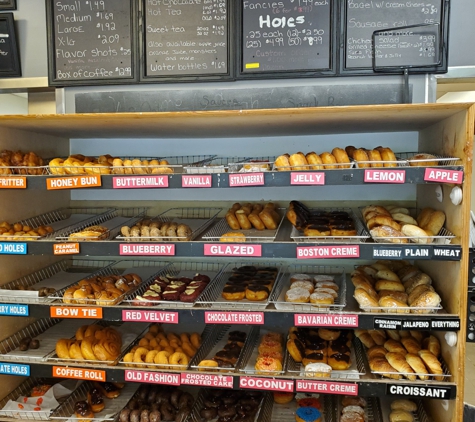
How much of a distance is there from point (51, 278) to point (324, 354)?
1.97 metres

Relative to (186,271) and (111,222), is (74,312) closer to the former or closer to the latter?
(111,222)

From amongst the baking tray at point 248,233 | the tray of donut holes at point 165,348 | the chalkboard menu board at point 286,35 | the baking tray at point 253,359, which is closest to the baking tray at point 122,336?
the tray of donut holes at point 165,348

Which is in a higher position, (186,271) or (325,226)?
(325,226)

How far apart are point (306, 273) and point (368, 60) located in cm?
A: 146

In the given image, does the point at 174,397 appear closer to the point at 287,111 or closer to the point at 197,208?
the point at 197,208

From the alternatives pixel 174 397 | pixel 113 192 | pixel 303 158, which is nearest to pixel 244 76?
pixel 303 158

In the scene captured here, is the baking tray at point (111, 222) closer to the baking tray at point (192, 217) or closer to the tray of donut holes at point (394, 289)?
the baking tray at point (192, 217)

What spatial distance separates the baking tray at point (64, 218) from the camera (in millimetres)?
2984

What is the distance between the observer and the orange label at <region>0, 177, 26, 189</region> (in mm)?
2553

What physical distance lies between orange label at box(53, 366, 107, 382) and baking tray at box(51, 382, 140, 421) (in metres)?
0.29

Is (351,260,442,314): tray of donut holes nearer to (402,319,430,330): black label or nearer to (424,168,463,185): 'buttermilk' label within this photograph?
(402,319,430,330): black label

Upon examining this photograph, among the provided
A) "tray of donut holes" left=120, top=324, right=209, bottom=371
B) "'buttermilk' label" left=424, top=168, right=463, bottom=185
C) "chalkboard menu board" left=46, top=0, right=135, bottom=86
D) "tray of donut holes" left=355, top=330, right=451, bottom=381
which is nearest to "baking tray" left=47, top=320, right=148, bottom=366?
"tray of donut holes" left=120, top=324, right=209, bottom=371

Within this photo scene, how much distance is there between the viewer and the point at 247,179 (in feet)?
7.60

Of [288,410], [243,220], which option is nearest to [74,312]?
[243,220]
